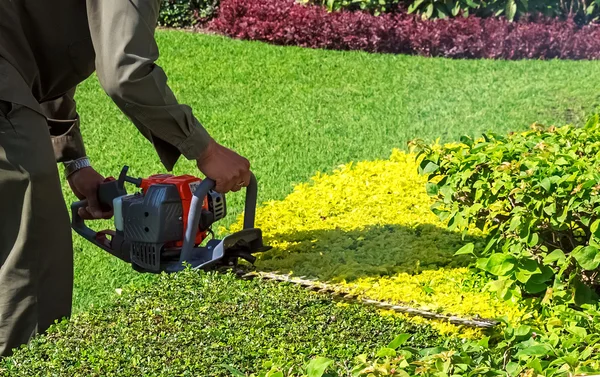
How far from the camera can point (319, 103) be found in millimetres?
8031

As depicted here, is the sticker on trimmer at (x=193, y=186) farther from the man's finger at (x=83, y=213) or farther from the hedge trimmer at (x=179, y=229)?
the man's finger at (x=83, y=213)

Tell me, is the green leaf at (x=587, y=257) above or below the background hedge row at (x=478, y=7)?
below

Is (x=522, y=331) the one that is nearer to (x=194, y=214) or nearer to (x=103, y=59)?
(x=194, y=214)

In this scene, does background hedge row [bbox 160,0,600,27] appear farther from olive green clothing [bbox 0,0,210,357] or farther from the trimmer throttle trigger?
olive green clothing [bbox 0,0,210,357]

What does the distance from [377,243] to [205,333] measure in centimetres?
166

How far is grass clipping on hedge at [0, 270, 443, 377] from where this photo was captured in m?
2.62

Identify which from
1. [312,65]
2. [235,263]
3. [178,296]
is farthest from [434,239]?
[312,65]

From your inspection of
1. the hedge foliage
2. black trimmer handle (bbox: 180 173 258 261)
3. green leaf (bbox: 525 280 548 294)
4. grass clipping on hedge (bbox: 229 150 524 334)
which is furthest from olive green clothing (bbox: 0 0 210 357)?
the hedge foliage

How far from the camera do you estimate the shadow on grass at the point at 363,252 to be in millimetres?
3934

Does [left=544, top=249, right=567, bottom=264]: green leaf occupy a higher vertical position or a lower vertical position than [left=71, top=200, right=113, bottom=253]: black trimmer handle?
higher

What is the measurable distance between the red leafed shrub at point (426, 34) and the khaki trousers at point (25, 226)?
266 inches

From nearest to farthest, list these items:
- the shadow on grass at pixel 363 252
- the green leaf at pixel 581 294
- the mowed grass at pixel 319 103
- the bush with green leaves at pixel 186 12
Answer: the green leaf at pixel 581 294 → the shadow on grass at pixel 363 252 → the mowed grass at pixel 319 103 → the bush with green leaves at pixel 186 12

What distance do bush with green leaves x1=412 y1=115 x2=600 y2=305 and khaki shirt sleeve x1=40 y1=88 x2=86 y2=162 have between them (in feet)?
5.03

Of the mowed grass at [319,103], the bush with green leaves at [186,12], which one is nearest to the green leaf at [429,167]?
the mowed grass at [319,103]
